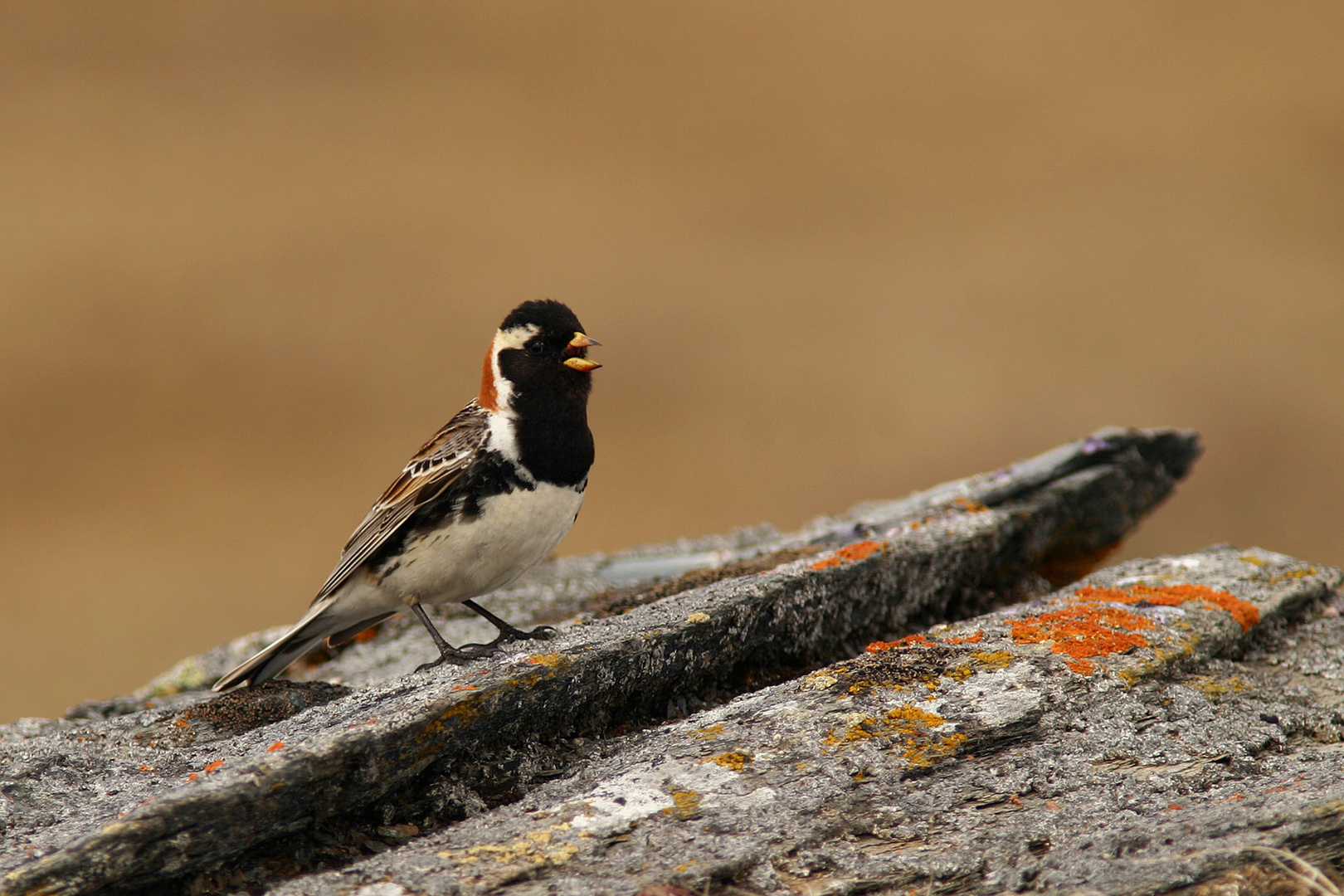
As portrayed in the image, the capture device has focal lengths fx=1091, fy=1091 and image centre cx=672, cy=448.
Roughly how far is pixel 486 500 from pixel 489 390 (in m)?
0.61

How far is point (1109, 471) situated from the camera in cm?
548

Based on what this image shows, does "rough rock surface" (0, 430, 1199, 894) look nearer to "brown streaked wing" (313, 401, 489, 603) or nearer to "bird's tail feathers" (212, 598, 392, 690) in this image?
"bird's tail feathers" (212, 598, 392, 690)

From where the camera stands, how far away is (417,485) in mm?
4574

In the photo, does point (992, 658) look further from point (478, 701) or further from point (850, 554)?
point (478, 701)

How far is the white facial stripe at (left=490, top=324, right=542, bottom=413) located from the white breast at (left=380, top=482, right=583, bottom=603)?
443mm

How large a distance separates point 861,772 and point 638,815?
653 mm

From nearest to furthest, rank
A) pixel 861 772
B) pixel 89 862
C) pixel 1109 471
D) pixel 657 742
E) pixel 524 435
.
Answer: pixel 89 862 → pixel 861 772 → pixel 657 742 → pixel 524 435 → pixel 1109 471

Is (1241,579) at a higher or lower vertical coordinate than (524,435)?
lower

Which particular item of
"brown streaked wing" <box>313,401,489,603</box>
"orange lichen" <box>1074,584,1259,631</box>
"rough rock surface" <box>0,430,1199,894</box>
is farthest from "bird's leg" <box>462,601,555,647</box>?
"orange lichen" <box>1074,584,1259,631</box>

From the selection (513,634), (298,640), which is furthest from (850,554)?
(298,640)

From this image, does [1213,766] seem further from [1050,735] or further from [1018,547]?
[1018,547]

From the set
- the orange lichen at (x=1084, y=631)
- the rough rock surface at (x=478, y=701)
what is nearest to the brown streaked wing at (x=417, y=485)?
the rough rock surface at (x=478, y=701)

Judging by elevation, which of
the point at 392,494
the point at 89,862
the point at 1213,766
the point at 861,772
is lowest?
the point at 1213,766

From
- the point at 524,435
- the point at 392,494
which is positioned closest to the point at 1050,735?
the point at 524,435
